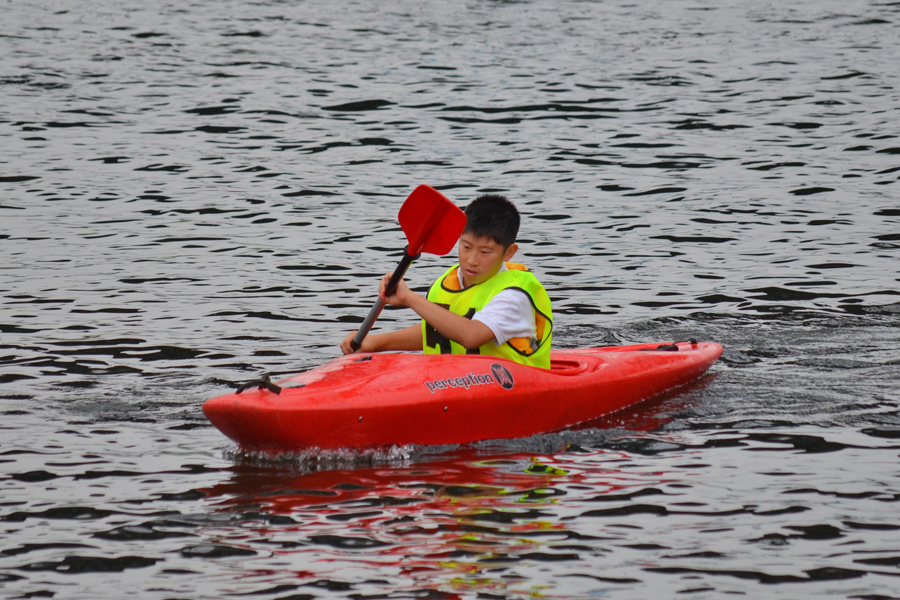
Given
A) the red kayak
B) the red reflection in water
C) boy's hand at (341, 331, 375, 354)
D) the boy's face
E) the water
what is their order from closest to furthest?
1. the red reflection in water
2. the water
3. the red kayak
4. the boy's face
5. boy's hand at (341, 331, 375, 354)

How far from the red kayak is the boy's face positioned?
395mm

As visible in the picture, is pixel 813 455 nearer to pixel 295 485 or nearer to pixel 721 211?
pixel 295 485

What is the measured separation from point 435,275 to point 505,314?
11.7 feet

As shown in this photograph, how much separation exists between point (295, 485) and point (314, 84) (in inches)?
491

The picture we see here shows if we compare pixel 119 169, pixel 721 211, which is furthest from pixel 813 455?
pixel 119 169

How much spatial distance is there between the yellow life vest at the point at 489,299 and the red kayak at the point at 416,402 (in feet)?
0.40

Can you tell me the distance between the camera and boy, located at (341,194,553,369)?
490 cm

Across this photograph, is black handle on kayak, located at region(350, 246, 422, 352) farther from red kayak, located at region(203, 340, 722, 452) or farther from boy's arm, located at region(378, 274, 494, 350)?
red kayak, located at region(203, 340, 722, 452)

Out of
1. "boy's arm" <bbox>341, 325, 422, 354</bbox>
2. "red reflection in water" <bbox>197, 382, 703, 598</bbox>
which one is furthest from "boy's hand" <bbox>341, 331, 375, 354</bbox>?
"red reflection in water" <bbox>197, 382, 703, 598</bbox>

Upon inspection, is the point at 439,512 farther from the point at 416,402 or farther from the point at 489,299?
the point at 489,299

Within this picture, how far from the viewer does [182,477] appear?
437 centimetres

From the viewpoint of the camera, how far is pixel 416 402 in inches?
183

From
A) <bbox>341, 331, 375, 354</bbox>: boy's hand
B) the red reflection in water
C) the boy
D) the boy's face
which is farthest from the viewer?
<bbox>341, 331, 375, 354</bbox>: boy's hand

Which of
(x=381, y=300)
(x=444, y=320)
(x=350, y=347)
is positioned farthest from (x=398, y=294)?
(x=350, y=347)
